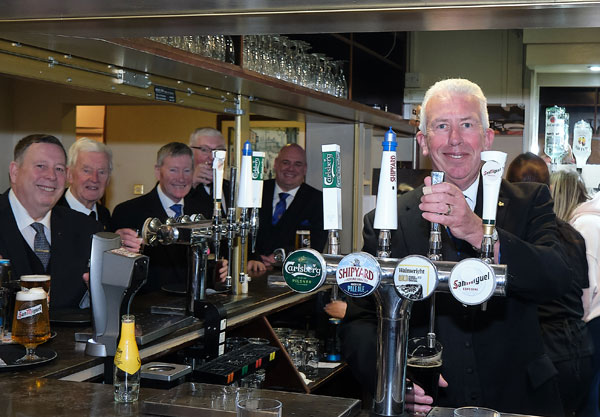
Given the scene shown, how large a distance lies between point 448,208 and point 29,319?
4.30ft

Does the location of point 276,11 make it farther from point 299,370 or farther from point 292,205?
point 292,205

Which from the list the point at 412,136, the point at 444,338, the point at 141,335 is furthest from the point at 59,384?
the point at 412,136

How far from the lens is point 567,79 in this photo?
6.14m

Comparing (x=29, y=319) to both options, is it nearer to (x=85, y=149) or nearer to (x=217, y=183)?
(x=217, y=183)

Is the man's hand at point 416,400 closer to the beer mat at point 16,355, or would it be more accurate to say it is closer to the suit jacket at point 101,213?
the beer mat at point 16,355

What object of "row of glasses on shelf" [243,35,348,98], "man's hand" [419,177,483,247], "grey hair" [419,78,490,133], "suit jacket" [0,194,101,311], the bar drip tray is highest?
"row of glasses on shelf" [243,35,348,98]

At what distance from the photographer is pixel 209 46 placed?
10.5 feet

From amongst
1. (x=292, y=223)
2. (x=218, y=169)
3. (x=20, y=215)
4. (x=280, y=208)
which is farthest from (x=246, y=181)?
(x=280, y=208)

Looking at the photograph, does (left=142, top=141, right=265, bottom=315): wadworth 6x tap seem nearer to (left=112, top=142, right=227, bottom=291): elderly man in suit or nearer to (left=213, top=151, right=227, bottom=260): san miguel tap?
(left=213, top=151, right=227, bottom=260): san miguel tap

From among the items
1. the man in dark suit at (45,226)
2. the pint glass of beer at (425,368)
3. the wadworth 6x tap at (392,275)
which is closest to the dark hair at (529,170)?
the man in dark suit at (45,226)

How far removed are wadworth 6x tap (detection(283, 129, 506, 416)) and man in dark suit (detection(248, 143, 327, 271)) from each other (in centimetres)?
323

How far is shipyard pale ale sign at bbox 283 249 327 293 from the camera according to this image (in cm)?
143

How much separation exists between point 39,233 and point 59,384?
1319 millimetres

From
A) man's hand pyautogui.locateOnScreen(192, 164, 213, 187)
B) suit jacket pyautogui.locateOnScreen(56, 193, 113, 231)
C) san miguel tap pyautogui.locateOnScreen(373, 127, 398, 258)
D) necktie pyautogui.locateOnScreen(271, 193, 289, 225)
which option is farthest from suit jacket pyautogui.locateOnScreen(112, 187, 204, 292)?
san miguel tap pyautogui.locateOnScreen(373, 127, 398, 258)
